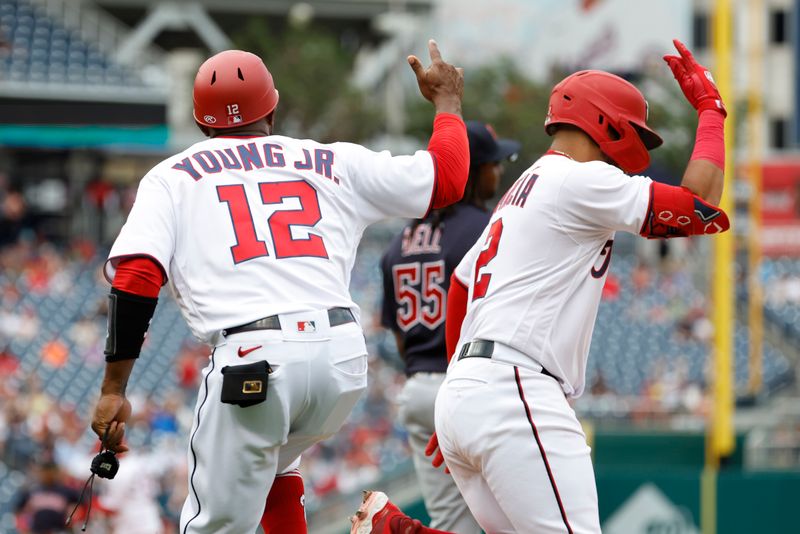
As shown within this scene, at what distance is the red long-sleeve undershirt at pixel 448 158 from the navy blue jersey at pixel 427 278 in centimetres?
134

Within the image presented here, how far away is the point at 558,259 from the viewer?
3873 millimetres

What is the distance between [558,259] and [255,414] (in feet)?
3.48

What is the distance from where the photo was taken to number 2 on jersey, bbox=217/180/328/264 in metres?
3.86

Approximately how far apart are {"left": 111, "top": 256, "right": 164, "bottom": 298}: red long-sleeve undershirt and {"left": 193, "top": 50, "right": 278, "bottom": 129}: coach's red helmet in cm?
62

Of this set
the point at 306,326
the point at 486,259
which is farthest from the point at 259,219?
the point at 486,259

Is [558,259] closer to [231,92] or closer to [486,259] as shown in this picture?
[486,259]

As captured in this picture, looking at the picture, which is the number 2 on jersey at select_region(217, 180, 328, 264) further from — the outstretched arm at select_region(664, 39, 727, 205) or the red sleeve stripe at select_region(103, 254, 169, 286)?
the outstretched arm at select_region(664, 39, 727, 205)

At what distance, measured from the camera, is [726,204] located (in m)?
13.1

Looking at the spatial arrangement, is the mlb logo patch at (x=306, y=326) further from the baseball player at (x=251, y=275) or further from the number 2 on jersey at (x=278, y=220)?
the number 2 on jersey at (x=278, y=220)

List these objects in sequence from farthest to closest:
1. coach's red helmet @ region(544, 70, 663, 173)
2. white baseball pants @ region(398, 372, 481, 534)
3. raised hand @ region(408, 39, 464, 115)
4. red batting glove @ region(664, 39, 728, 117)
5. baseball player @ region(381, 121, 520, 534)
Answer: baseball player @ region(381, 121, 520, 534) → white baseball pants @ region(398, 372, 481, 534) → raised hand @ region(408, 39, 464, 115) → red batting glove @ region(664, 39, 728, 117) → coach's red helmet @ region(544, 70, 663, 173)

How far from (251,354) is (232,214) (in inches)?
18.0

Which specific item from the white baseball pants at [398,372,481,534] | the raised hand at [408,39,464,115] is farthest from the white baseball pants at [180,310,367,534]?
the white baseball pants at [398,372,481,534]

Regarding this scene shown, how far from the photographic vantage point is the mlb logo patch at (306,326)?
3.80 metres

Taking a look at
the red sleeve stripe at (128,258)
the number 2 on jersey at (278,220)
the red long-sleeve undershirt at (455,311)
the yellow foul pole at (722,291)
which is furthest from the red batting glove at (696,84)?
the yellow foul pole at (722,291)
